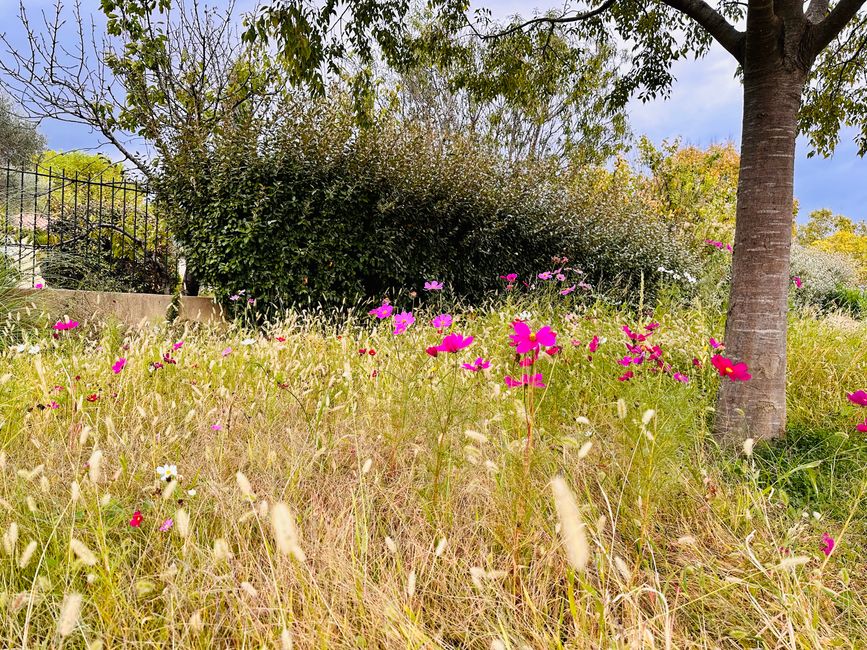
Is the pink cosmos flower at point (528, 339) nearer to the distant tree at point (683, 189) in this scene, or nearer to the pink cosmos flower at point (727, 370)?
the pink cosmos flower at point (727, 370)

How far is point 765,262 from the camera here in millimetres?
2826

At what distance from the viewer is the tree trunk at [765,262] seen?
2826 mm

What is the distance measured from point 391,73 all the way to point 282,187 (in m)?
12.2

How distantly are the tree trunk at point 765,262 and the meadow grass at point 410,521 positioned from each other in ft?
0.72

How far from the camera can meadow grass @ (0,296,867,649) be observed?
50.6 inches

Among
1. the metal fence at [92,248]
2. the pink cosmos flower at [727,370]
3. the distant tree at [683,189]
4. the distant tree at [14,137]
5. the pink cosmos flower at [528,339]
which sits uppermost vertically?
the distant tree at [14,137]

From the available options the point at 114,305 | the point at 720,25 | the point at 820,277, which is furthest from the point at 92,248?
the point at 820,277

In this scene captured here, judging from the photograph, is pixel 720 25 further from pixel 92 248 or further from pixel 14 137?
pixel 14 137

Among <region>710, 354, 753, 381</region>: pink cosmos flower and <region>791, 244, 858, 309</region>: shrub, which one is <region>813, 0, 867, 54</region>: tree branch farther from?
<region>791, 244, 858, 309</region>: shrub

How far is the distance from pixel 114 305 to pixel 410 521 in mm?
5740

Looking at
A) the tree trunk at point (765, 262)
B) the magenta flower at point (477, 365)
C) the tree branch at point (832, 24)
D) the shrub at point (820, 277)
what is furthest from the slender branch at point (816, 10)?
the shrub at point (820, 277)

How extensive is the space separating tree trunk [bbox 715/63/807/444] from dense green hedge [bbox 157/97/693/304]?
337 cm

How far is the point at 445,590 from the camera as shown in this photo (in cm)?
151

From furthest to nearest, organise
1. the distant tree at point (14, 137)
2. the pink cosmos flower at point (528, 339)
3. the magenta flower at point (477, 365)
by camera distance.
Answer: the distant tree at point (14, 137) < the magenta flower at point (477, 365) < the pink cosmos flower at point (528, 339)
